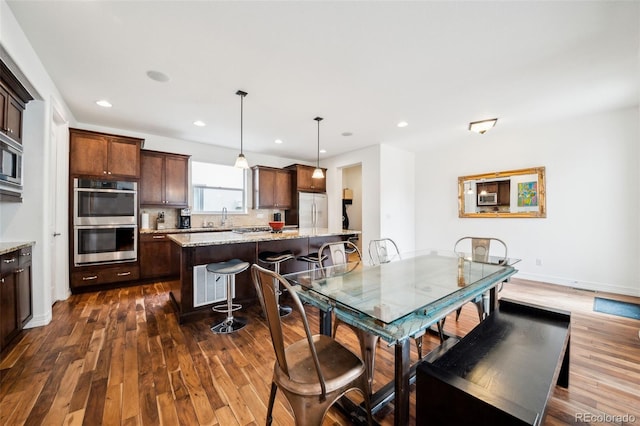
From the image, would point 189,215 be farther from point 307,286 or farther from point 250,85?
point 307,286

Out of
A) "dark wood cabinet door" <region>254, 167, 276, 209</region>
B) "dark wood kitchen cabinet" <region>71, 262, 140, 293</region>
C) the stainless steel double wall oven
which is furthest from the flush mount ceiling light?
"dark wood kitchen cabinet" <region>71, 262, 140, 293</region>

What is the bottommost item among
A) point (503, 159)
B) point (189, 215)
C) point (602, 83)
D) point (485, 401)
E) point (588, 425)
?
point (588, 425)

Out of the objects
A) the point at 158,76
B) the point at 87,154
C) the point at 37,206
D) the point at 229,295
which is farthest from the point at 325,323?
the point at 87,154

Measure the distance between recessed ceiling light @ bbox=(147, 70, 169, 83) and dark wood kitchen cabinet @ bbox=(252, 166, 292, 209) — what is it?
9.78ft

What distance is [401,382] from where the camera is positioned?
1168mm

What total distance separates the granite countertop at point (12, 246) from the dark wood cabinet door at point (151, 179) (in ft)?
6.56

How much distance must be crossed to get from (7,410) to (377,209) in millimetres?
5123

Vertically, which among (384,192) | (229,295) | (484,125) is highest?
(484,125)

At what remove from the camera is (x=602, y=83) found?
9.46 ft

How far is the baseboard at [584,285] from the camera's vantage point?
11.8ft

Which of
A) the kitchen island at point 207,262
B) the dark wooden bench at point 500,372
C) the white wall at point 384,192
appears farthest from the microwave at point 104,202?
the dark wooden bench at point 500,372

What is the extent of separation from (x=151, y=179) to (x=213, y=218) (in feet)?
4.61

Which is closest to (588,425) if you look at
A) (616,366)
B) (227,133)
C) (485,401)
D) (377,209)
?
(616,366)

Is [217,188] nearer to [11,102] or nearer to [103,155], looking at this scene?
[103,155]
